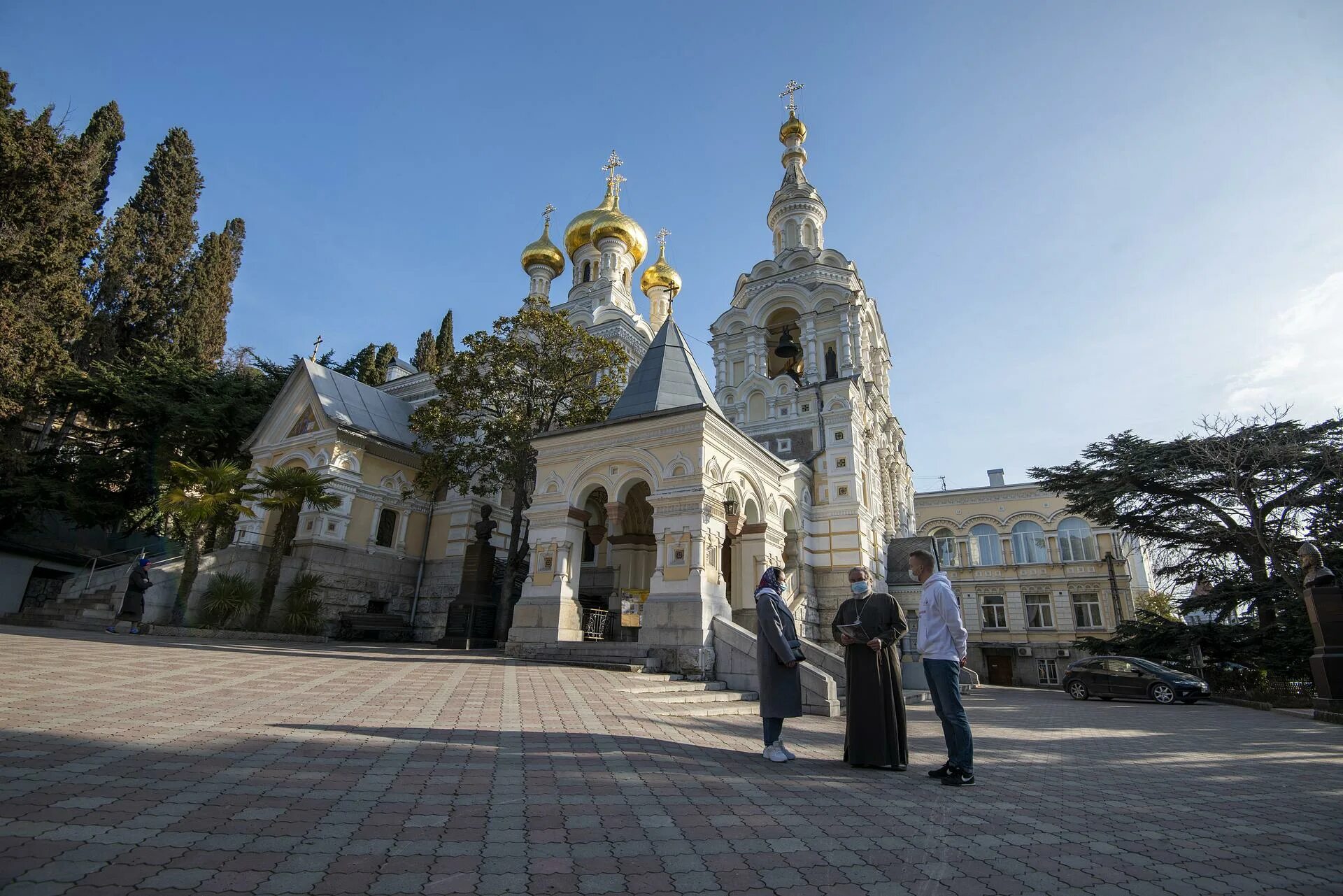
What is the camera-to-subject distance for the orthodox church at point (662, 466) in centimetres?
1320

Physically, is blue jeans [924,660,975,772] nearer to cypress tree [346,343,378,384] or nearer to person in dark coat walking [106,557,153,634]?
person in dark coat walking [106,557,153,634]

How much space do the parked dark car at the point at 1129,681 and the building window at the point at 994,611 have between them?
51.2ft

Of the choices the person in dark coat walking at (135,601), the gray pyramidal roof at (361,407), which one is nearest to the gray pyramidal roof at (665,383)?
the gray pyramidal roof at (361,407)

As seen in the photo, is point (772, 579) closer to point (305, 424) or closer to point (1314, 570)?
point (1314, 570)

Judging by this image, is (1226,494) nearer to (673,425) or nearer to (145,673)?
(673,425)

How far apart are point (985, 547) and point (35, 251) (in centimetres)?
4154

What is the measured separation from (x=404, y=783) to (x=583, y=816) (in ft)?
4.00

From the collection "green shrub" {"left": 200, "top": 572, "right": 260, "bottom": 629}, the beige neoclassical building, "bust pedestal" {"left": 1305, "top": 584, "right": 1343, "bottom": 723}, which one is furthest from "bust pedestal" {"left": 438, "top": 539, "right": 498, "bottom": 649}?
the beige neoclassical building

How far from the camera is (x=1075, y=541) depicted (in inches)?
1299

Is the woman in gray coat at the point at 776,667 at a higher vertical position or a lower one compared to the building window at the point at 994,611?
lower

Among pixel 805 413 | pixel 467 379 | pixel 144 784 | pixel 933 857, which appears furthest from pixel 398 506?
pixel 933 857

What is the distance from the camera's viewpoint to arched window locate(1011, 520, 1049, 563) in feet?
110

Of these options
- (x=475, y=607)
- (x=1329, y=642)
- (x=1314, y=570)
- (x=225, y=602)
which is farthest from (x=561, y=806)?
(x=225, y=602)

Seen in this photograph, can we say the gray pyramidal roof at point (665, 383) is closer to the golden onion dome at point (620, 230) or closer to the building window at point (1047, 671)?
the golden onion dome at point (620, 230)
